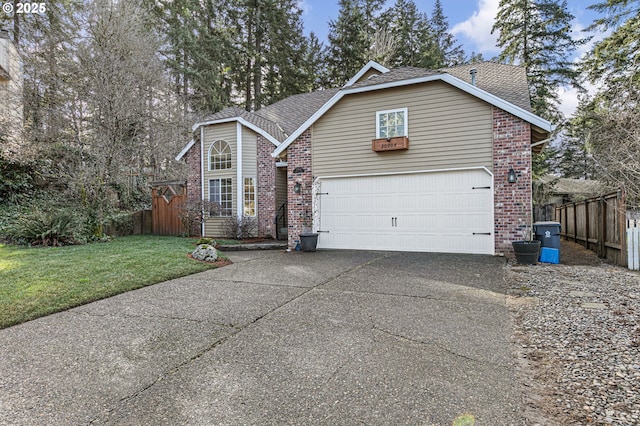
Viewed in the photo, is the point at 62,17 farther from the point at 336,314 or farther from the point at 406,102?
the point at 336,314

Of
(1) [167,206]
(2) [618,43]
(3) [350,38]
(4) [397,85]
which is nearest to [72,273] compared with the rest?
(4) [397,85]

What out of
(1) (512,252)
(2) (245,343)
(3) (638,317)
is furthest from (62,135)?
(3) (638,317)

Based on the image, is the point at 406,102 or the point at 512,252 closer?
the point at 512,252

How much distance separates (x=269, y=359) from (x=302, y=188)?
738 centimetres

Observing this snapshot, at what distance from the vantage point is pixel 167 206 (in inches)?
548

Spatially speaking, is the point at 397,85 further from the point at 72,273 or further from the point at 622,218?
the point at 72,273

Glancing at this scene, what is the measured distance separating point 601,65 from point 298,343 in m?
18.5

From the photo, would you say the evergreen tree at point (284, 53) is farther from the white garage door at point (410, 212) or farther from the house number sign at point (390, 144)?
the house number sign at point (390, 144)

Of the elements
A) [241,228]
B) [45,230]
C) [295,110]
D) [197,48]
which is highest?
[197,48]

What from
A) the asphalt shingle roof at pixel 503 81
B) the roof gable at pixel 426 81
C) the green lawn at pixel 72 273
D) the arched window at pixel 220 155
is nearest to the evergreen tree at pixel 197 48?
the arched window at pixel 220 155

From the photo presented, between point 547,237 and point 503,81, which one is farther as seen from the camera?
point 503,81

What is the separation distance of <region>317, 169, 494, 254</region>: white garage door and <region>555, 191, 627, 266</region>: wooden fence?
2457 millimetres

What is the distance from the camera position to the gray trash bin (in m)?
7.82

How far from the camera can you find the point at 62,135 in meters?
11.6
